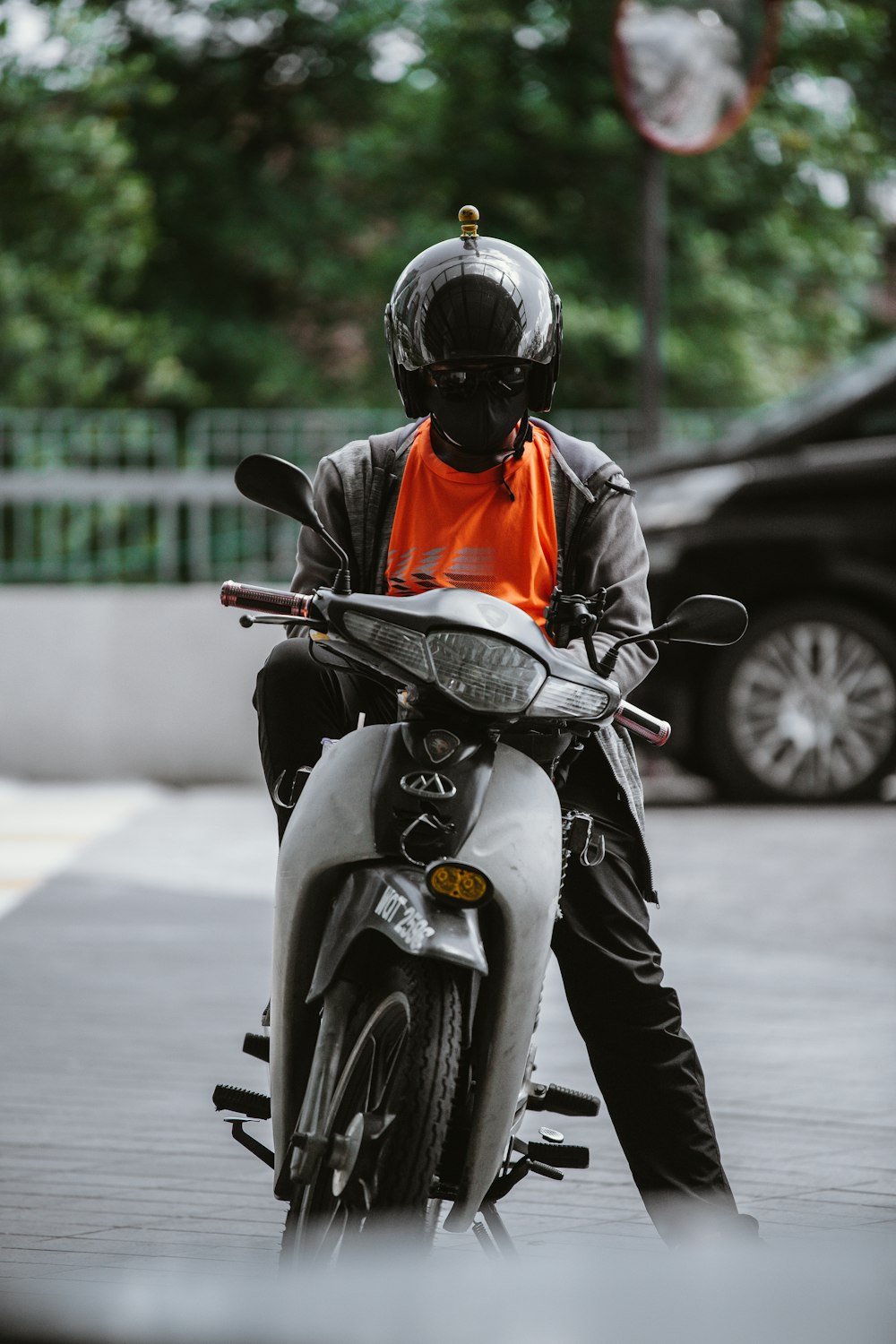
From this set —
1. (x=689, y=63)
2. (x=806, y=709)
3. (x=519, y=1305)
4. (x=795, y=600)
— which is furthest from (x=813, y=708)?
(x=519, y=1305)

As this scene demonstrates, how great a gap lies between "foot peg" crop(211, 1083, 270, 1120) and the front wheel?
24.9 inches

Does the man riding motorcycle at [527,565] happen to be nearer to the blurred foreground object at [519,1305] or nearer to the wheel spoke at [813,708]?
the blurred foreground object at [519,1305]

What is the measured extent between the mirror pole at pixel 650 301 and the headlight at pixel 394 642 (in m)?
10.1

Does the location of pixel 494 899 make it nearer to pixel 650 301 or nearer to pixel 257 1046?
pixel 257 1046

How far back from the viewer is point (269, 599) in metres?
3.22

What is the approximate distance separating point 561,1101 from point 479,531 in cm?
97

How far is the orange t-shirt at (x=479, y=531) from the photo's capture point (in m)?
3.37

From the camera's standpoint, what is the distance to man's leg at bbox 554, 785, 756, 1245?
3.40 m

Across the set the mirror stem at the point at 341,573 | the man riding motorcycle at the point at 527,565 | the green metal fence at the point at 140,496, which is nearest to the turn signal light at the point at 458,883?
the man riding motorcycle at the point at 527,565

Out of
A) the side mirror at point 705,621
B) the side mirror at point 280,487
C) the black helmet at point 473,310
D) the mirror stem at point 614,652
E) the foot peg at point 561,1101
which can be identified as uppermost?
the black helmet at point 473,310

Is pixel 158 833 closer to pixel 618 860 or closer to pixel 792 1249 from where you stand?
pixel 618 860

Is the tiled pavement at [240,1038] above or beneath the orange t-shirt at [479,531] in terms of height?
beneath

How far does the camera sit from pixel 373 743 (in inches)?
124

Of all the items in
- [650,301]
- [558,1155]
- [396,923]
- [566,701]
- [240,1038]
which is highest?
[650,301]
